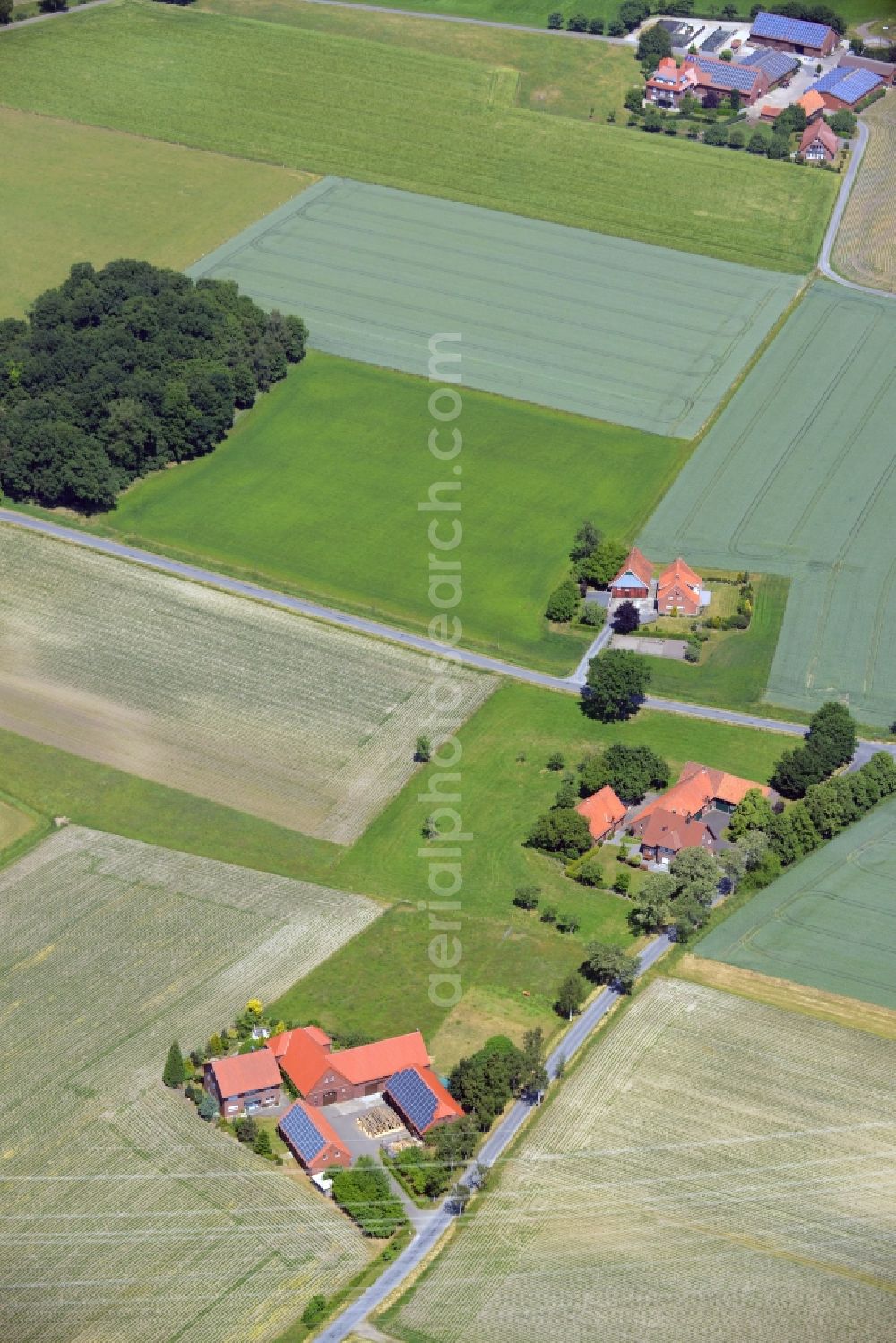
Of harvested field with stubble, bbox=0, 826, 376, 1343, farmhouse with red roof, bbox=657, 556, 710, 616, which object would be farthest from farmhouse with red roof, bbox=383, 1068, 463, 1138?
farmhouse with red roof, bbox=657, 556, 710, 616

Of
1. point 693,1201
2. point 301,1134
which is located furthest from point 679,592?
point 301,1134

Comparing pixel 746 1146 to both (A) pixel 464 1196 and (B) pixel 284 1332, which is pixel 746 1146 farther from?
(B) pixel 284 1332

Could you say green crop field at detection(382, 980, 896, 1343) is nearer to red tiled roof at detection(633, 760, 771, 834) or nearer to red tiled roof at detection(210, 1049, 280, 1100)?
red tiled roof at detection(210, 1049, 280, 1100)

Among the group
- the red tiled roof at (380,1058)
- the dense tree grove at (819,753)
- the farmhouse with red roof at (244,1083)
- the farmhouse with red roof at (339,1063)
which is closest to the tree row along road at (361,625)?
the dense tree grove at (819,753)

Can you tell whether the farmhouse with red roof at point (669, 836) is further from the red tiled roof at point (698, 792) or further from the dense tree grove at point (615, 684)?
the dense tree grove at point (615, 684)

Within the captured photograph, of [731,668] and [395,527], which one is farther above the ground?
[731,668]

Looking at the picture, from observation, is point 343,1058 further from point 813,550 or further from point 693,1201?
point 813,550
